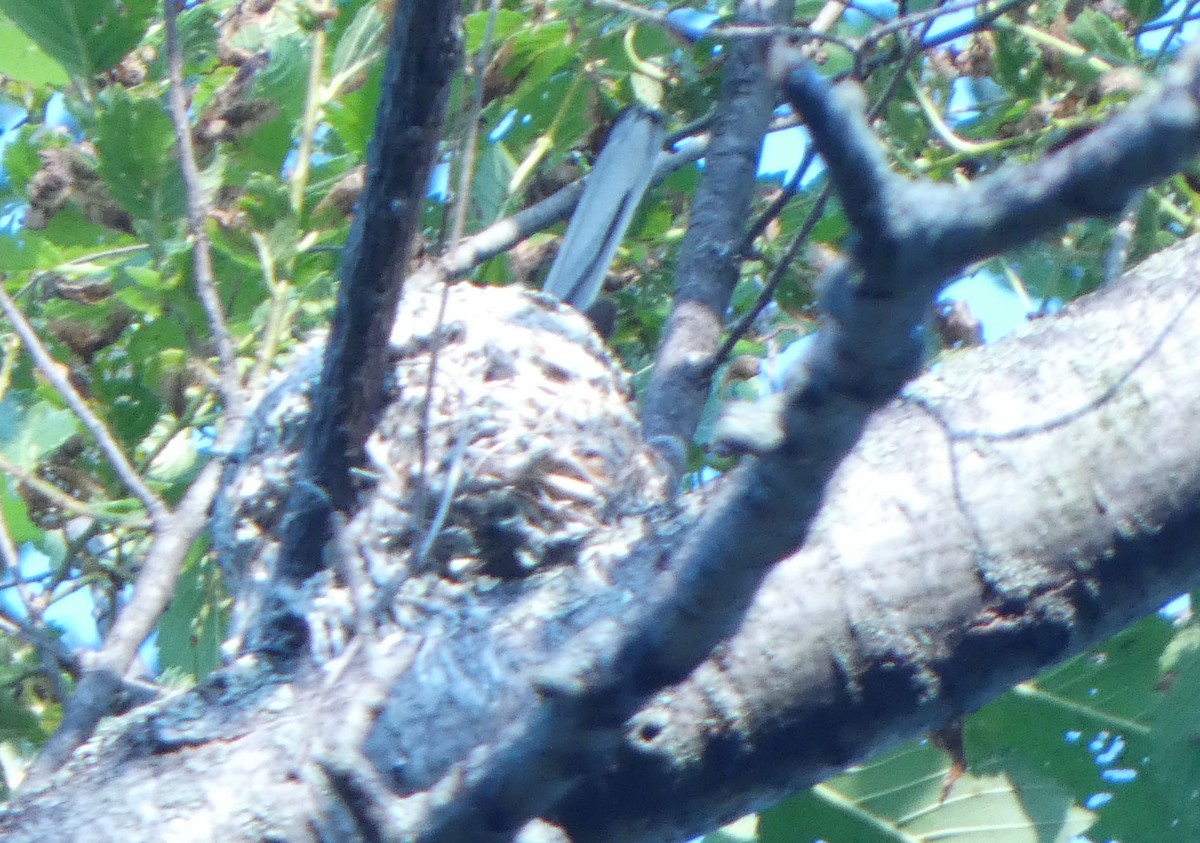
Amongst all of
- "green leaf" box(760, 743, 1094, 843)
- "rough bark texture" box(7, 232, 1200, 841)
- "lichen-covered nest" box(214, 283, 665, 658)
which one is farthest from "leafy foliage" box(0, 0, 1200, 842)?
"rough bark texture" box(7, 232, 1200, 841)

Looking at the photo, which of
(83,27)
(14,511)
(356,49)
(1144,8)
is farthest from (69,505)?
(1144,8)

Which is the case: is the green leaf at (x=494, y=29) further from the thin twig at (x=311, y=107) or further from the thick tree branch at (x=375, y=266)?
the thick tree branch at (x=375, y=266)

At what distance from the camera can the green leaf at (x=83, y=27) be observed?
1929 mm

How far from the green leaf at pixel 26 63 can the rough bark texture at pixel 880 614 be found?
132 cm

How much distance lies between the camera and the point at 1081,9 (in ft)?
6.74

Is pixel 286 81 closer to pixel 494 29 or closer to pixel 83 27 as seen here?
pixel 83 27

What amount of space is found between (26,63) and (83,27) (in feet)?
0.82

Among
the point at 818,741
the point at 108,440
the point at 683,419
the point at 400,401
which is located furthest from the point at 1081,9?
the point at 108,440

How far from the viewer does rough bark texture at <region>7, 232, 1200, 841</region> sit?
118 centimetres

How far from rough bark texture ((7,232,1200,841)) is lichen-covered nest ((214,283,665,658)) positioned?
168 mm

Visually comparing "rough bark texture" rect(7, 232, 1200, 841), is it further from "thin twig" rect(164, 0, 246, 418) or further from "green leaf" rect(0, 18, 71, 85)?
"green leaf" rect(0, 18, 71, 85)

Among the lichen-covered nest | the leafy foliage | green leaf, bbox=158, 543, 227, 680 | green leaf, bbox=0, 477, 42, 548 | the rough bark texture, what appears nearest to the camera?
the rough bark texture

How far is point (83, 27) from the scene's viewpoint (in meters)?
1.94

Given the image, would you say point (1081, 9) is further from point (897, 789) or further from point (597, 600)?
point (597, 600)
